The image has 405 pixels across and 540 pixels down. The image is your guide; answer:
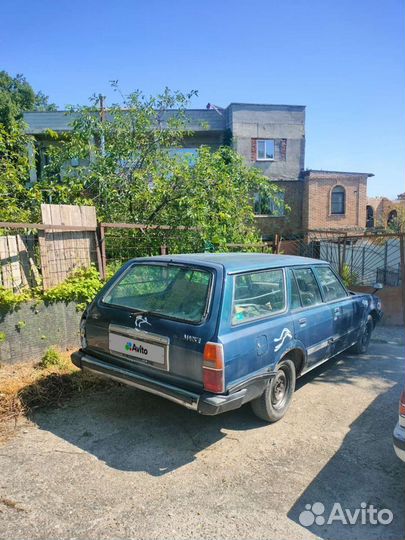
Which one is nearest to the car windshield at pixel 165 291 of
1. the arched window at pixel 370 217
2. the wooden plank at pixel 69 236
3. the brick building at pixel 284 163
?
the wooden plank at pixel 69 236

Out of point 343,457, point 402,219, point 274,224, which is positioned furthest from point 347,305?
point 402,219

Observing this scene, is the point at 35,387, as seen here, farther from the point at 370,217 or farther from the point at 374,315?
the point at 370,217

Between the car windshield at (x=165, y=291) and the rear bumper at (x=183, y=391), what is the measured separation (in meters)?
Result: 0.58

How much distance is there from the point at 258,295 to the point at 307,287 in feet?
3.33

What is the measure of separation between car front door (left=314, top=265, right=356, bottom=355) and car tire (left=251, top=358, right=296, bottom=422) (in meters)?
1.06

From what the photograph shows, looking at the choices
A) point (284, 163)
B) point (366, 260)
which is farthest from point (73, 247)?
point (284, 163)

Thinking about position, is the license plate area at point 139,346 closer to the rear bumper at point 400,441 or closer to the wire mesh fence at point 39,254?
the rear bumper at point 400,441

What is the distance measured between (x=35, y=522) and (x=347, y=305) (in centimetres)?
416

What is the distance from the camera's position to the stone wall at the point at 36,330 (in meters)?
4.64

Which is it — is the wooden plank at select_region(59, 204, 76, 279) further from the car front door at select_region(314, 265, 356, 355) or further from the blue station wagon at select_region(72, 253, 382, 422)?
the car front door at select_region(314, 265, 356, 355)

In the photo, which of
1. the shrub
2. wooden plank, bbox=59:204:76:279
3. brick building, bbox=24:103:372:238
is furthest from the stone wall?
brick building, bbox=24:103:372:238

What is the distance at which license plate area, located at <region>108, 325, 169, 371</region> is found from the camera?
3240mm

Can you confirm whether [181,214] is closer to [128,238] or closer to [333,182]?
[128,238]

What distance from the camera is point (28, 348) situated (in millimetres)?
4812
